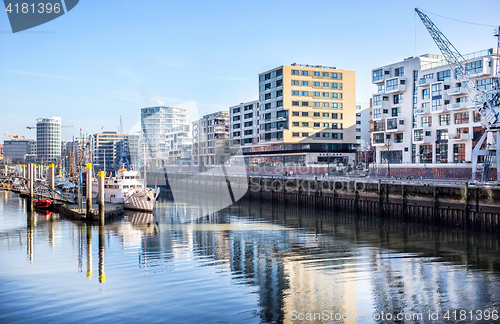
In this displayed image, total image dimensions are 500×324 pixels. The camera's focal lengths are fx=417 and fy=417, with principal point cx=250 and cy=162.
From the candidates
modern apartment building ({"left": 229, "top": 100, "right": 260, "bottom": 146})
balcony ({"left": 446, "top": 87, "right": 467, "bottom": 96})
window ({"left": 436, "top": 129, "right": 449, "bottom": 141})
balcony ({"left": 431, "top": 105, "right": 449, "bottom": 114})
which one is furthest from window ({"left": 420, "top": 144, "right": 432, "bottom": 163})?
modern apartment building ({"left": 229, "top": 100, "right": 260, "bottom": 146})

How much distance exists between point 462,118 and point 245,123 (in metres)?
68.3

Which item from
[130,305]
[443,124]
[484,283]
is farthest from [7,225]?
[443,124]

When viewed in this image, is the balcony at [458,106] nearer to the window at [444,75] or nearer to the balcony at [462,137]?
the balcony at [462,137]

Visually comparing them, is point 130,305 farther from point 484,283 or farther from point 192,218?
point 192,218

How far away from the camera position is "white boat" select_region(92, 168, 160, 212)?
51.1m

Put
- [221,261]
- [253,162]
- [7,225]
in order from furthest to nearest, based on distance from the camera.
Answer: [253,162], [7,225], [221,261]

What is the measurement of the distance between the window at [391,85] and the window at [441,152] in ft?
60.7

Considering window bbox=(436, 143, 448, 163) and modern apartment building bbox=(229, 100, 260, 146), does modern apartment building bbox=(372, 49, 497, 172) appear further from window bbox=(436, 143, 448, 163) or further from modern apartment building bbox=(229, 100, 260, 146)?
modern apartment building bbox=(229, 100, 260, 146)

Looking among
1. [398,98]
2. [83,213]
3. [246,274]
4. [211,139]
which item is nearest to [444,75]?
[398,98]

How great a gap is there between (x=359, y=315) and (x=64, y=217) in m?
37.9

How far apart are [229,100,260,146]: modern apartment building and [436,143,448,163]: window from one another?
5372cm

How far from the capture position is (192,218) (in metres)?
48.2

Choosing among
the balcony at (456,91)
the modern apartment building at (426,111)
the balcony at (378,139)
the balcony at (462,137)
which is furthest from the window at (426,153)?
the balcony at (456,91)

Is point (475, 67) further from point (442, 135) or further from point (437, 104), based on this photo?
point (442, 135)
